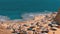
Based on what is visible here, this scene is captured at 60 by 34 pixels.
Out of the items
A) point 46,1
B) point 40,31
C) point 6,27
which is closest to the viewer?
point 40,31

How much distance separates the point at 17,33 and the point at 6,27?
1.49m

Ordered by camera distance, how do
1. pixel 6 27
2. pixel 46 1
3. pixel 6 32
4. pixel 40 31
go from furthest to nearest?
pixel 46 1 < pixel 6 27 < pixel 6 32 < pixel 40 31

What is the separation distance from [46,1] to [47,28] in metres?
20.4

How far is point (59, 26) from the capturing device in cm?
1079

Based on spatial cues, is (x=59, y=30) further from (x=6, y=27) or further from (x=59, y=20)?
(x=6, y=27)

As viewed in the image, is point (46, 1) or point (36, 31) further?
point (46, 1)

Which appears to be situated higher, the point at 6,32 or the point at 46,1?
the point at 46,1

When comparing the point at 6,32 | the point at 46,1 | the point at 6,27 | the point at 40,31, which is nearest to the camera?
the point at 40,31

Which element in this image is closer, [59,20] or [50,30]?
[50,30]

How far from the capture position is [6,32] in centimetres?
1066

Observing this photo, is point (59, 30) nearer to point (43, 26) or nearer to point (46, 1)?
point (43, 26)

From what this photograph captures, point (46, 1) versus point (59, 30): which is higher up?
point (46, 1)

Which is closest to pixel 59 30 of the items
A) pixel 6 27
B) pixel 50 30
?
pixel 50 30

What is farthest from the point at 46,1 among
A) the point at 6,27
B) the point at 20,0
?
the point at 6,27
